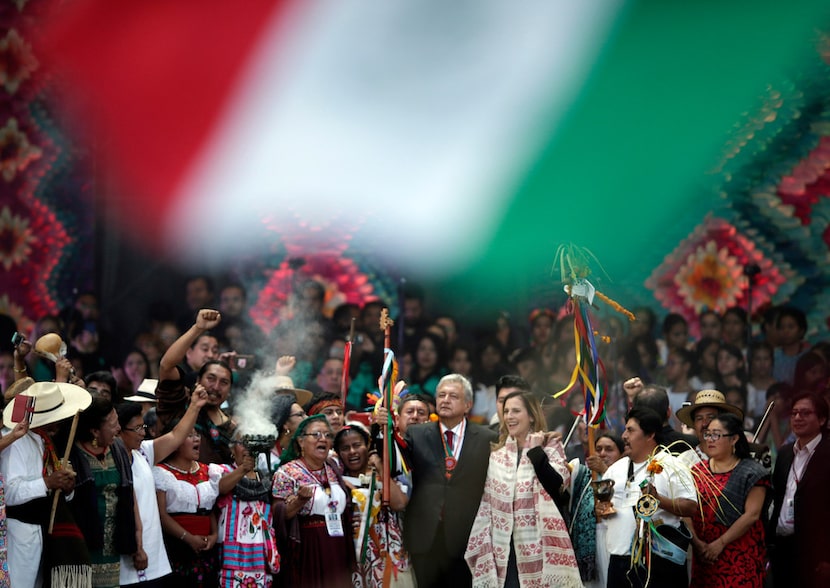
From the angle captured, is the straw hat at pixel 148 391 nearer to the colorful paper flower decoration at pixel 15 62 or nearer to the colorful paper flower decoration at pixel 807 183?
the colorful paper flower decoration at pixel 15 62

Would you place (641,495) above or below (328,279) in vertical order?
below

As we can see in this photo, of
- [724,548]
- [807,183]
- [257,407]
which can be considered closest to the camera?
[724,548]

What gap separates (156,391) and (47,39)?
4.79 metres

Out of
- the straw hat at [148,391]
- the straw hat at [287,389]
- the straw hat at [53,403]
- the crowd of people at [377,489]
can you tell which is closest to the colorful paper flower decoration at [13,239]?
the crowd of people at [377,489]

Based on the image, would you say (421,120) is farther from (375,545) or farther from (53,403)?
(53,403)

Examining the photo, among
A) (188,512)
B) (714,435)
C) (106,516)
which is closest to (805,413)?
(714,435)

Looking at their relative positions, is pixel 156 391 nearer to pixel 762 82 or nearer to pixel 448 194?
pixel 448 194

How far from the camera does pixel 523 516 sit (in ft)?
18.7

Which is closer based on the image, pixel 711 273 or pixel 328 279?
pixel 711 273

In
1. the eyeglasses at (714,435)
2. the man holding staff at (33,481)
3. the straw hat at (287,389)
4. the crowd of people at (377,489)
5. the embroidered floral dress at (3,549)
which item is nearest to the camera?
the embroidered floral dress at (3,549)

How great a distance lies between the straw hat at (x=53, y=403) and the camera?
15.8ft

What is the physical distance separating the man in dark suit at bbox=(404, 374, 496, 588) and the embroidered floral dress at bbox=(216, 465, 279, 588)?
0.75 metres

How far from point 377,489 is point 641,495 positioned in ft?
4.25

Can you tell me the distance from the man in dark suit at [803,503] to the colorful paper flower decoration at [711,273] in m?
3.28
